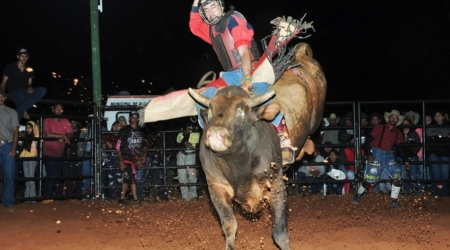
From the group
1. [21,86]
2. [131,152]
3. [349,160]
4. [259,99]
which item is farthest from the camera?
[349,160]

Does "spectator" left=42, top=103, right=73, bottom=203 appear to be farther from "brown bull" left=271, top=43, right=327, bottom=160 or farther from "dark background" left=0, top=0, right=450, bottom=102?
"dark background" left=0, top=0, right=450, bottom=102

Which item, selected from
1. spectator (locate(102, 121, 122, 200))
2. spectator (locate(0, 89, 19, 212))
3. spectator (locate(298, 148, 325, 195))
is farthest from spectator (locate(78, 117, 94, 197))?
A: spectator (locate(298, 148, 325, 195))

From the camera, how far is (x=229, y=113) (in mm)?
4441

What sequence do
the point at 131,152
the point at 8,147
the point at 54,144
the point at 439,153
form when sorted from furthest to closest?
1. the point at 439,153
2. the point at 54,144
3. the point at 131,152
4. the point at 8,147

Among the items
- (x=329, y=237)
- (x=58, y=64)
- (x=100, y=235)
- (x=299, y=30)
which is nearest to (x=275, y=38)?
(x=299, y=30)

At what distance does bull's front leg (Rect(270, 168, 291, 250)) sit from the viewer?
495cm

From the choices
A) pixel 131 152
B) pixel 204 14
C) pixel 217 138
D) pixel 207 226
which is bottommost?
pixel 207 226

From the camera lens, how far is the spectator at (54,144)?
931cm

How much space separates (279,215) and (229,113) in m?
1.07

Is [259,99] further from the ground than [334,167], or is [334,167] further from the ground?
[259,99]

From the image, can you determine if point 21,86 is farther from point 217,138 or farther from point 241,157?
point 217,138

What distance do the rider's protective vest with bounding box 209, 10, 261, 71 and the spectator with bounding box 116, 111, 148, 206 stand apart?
3881 millimetres

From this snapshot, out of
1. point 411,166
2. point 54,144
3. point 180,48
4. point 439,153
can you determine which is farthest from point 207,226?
point 180,48

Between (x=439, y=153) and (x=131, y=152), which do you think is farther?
(x=439, y=153)
